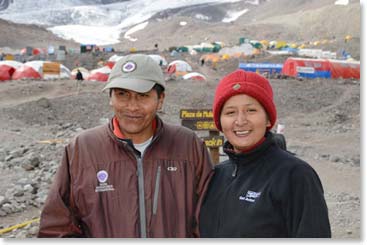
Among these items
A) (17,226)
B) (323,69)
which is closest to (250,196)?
(17,226)

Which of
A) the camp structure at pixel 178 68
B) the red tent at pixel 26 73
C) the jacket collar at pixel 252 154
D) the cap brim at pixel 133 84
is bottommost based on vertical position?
the camp structure at pixel 178 68

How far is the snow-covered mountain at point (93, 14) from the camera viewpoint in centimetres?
6059

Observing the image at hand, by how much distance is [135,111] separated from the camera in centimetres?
168

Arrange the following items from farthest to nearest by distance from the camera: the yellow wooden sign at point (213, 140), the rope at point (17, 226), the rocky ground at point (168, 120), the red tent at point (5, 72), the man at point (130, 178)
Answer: the red tent at point (5, 72), the rocky ground at point (168, 120), the rope at point (17, 226), the yellow wooden sign at point (213, 140), the man at point (130, 178)

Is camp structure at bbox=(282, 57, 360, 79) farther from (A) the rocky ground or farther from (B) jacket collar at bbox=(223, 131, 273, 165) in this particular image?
(B) jacket collar at bbox=(223, 131, 273, 165)

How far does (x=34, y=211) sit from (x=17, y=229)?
67 centimetres

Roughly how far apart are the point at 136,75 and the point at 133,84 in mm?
38

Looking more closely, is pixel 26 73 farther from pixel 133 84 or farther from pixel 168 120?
pixel 133 84

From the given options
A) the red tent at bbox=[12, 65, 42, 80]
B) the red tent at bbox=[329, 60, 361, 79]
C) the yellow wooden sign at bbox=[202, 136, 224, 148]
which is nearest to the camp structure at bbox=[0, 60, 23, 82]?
the red tent at bbox=[12, 65, 42, 80]

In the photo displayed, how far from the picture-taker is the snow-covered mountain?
6059 cm

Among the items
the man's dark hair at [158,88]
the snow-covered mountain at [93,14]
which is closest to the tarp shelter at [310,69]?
the man's dark hair at [158,88]

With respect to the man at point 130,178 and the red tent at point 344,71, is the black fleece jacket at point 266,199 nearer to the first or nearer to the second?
the man at point 130,178

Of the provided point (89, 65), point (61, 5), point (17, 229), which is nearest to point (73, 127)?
point (17, 229)

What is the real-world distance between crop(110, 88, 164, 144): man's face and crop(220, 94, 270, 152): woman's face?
0.26 m
